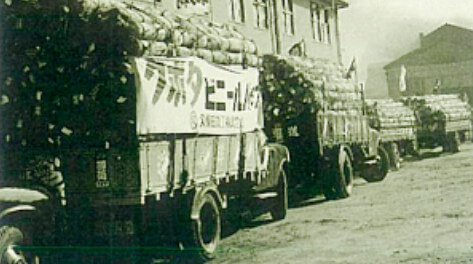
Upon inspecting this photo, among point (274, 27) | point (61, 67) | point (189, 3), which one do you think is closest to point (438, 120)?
point (274, 27)

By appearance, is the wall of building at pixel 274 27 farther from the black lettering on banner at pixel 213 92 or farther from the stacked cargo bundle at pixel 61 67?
the stacked cargo bundle at pixel 61 67

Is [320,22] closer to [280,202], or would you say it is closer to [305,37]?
[305,37]

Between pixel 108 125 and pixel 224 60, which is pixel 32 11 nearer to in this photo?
pixel 108 125

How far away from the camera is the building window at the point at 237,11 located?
806 inches

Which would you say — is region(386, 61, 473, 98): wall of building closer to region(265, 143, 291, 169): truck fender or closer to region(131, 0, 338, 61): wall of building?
region(131, 0, 338, 61): wall of building

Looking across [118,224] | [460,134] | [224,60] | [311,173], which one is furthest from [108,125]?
[460,134]

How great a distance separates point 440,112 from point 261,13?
8.95 metres

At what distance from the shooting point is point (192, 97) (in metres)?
7.91

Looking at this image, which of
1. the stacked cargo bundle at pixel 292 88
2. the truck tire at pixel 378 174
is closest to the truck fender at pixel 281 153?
the stacked cargo bundle at pixel 292 88

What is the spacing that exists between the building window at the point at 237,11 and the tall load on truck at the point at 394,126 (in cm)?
544

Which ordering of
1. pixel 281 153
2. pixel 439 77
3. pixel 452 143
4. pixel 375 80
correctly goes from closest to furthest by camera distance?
pixel 281 153 → pixel 452 143 → pixel 439 77 → pixel 375 80

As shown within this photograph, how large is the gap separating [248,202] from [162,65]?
430cm

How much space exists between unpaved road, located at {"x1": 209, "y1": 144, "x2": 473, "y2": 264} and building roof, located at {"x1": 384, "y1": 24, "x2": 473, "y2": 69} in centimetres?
4247

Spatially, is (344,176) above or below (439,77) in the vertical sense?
below
